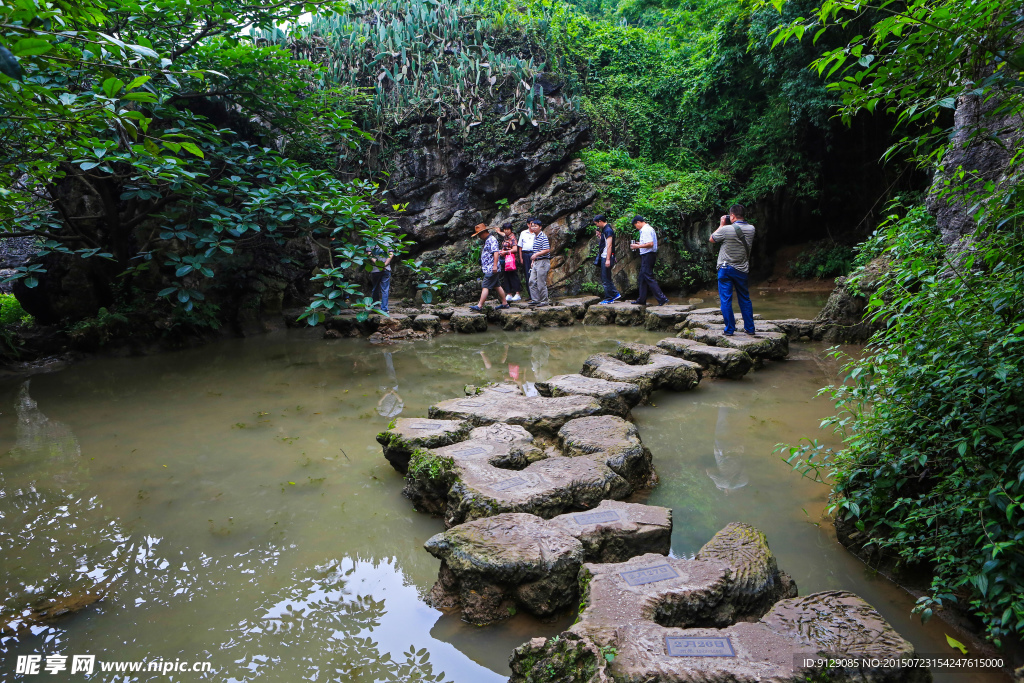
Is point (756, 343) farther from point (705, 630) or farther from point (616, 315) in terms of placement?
point (705, 630)

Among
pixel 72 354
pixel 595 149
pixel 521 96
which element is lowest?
pixel 72 354

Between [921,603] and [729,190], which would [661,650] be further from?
[729,190]

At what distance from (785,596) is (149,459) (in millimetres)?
3994

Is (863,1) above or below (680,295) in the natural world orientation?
above

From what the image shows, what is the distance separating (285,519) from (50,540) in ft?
3.75

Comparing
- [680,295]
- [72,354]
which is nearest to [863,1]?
[72,354]

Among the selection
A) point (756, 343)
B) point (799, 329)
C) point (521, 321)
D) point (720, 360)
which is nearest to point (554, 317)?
point (521, 321)

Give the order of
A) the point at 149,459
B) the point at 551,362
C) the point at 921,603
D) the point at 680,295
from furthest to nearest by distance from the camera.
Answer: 1. the point at 680,295
2. the point at 551,362
3. the point at 149,459
4. the point at 921,603

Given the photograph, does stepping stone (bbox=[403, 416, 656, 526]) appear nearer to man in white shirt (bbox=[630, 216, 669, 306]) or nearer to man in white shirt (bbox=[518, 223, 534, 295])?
man in white shirt (bbox=[630, 216, 669, 306])

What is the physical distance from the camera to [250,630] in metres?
2.09

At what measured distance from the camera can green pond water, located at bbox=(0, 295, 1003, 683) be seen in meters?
2.03

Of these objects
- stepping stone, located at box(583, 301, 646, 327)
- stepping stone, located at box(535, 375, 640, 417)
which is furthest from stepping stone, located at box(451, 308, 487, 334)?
stepping stone, located at box(535, 375, 640, 417)

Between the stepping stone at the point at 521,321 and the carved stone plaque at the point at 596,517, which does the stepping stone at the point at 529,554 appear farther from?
the stepping stone at the point at 521,321

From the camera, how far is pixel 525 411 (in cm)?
390
